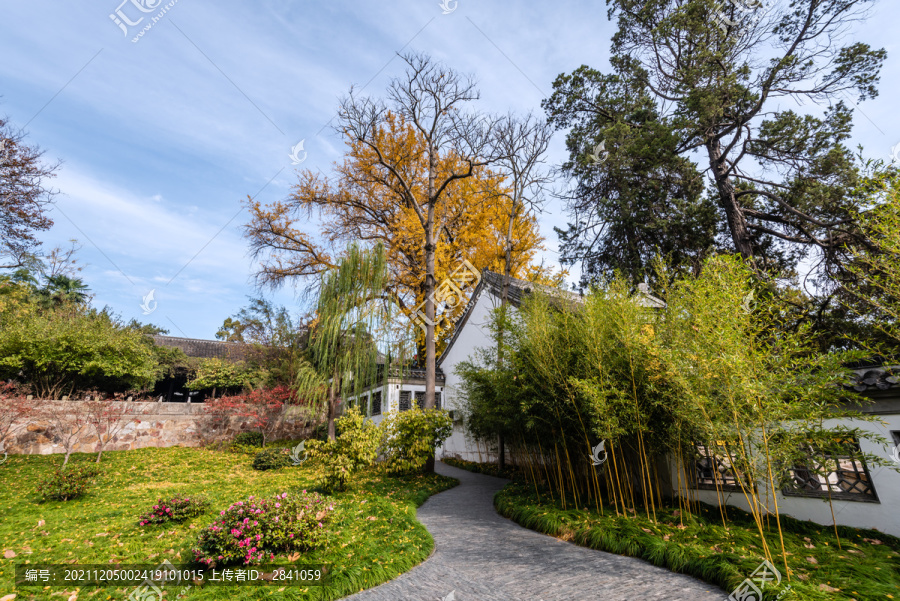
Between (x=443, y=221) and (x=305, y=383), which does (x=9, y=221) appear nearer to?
(x=305, y=383)

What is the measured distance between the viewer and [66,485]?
616 cm

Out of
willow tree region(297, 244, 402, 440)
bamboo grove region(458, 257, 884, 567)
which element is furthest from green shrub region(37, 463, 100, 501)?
bamboo grove region(458, 257, 884, 567)

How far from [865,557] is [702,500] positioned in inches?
87.5

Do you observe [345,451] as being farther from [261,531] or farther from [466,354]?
[466,354]

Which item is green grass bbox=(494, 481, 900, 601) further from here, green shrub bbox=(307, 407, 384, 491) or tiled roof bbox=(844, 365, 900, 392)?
green shrub bbox=(307, 407, 384, 491)

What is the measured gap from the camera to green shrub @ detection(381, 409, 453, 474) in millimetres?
8305

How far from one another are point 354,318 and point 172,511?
576cm

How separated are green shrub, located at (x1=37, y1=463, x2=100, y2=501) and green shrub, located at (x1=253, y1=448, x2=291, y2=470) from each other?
3.67 meters

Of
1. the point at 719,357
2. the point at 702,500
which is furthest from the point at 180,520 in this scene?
the point at 702,500

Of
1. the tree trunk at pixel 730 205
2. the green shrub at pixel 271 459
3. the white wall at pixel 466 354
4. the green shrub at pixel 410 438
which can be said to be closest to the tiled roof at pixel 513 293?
the white wall at pixel 466 354

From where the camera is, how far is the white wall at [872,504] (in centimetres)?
439

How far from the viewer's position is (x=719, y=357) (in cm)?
361

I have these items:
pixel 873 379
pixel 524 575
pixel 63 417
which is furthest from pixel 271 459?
pixel 873 379

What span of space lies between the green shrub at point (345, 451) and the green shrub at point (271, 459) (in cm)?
344
